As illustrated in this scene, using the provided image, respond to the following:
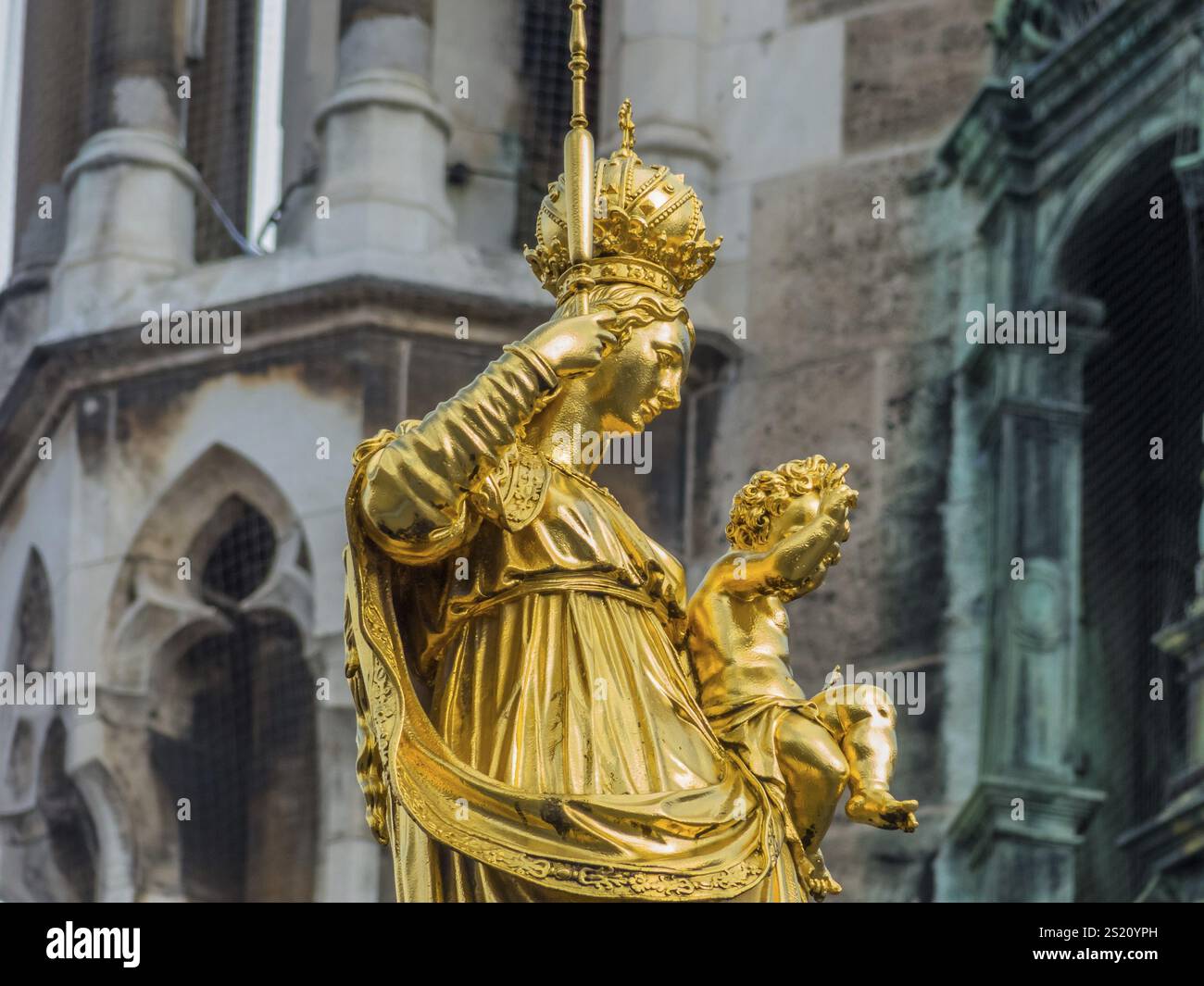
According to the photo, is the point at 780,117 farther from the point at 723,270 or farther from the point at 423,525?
the point at 423,525

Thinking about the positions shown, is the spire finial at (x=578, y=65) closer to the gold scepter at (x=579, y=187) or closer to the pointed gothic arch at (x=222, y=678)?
the gold scepter at (x=579, y=187)

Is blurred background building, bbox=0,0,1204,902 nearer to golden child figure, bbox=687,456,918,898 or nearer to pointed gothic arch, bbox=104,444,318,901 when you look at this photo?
pointed gothic arch, bbox=104,444,318,901

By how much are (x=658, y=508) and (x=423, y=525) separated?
560cm

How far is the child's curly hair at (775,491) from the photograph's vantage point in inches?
217

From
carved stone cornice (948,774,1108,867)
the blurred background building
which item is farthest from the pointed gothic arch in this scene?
carved stone cornice (948,774,1108,867)

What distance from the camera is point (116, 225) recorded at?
1116 centimetres

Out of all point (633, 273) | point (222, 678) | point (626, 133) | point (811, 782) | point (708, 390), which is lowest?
point (811, 782)

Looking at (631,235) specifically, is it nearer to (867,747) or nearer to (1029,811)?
(867,747)

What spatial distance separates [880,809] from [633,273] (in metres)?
0.80

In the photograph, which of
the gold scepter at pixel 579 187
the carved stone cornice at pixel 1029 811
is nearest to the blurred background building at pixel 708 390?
the carved stone cornice at pixel 1029 811

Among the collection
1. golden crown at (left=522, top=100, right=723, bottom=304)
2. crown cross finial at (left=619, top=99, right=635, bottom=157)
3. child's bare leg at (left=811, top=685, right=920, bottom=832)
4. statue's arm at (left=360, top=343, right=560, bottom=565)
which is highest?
crown cross finial at (left=619, top=99, right=635, bottom=157)

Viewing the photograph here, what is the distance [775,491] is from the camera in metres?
5.52

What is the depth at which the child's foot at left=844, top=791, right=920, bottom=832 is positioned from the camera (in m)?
5.27

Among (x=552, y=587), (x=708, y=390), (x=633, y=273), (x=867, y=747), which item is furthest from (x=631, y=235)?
(x=708, y=390)
